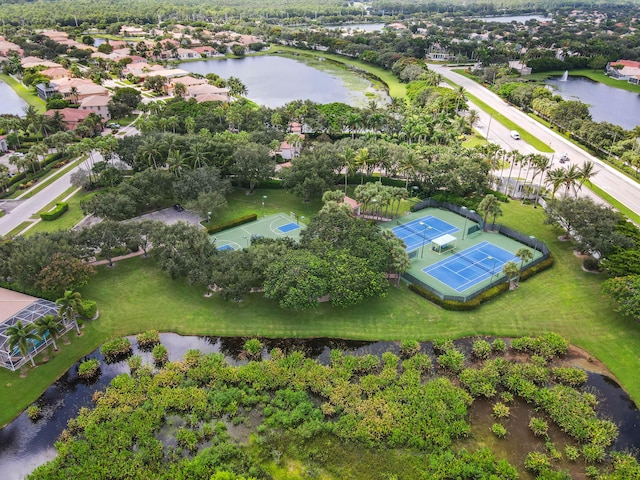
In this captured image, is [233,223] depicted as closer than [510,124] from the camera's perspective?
Yes

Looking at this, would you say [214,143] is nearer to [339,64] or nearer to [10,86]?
[10,86]

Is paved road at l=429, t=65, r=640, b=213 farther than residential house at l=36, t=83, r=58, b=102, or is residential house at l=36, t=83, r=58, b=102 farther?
residential house at l=36, t=83, r=58, b=102

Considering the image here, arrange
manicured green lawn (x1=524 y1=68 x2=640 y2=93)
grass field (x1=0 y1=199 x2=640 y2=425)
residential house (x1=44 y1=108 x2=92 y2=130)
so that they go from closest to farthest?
1. grass field (x1=0 y1=199 x2=640 y2=425)
2. residential house (x1=44 y1=108 x2=92 y2=130)
3. manicured green lawn (x1=524 y1=68 x2=640 y2=93)

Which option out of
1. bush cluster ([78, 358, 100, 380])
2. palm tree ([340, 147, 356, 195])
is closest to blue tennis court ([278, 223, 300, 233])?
palm tree ([340, 147, 356, 195])

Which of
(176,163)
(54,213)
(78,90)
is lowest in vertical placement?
(54,213)

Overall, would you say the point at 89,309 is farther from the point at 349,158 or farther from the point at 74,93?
→ the point at 74,93

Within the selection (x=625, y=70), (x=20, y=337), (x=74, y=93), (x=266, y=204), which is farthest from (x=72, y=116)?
(x=625, y=70)

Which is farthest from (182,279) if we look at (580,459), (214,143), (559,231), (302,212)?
(559,231)

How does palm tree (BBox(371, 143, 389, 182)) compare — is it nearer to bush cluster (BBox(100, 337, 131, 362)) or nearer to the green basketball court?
the green basketball court
